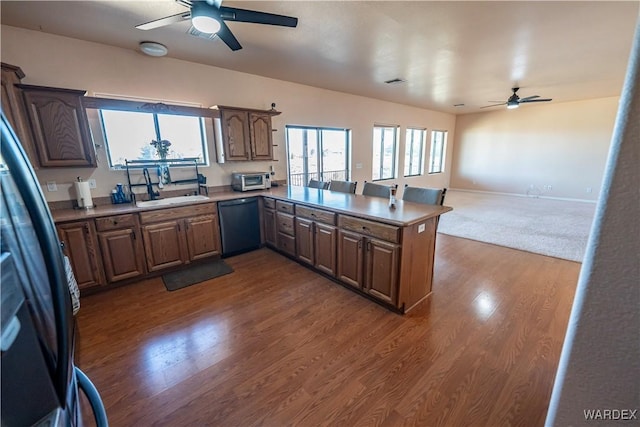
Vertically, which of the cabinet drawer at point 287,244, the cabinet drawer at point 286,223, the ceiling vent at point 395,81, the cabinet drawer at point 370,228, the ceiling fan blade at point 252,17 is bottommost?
the cabinet drawer at point 287,244

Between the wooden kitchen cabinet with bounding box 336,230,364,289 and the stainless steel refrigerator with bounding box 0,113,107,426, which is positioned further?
the wooden kitchen cabinet with bounding box 336,230,364,289

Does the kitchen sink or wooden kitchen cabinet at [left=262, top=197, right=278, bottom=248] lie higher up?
the kitchen sink

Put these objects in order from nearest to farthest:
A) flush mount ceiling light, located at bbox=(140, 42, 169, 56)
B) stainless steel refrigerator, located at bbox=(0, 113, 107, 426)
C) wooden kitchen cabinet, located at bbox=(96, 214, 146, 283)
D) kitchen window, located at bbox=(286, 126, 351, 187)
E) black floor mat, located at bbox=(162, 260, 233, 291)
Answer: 1. stainless steel refrigerator, located at bbox=(0, 113, 107, 426)
2. wooden kitchen cabinet, located at bbox=(96, 214, 146, 283)
3. flush mount ceiling light, located at bbox=(140, 42, 169, 56)
4. black floor mat, located at bbox=(162, 260, 233, 291)
5. kitchen window, located at bbox=(286, 126, 351, 187)

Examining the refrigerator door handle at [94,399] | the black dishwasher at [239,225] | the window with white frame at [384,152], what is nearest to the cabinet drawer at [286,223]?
the black dishwasher at [239,225]

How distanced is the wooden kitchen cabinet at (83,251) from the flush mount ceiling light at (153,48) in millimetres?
1940

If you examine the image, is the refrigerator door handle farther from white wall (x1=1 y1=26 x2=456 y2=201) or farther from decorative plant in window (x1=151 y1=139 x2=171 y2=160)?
decorative plant in window (x1=151 y1=139 x2=171 y2=160)

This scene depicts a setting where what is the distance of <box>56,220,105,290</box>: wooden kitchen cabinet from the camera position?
2.54 metres

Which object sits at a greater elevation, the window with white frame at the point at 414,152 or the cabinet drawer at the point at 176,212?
the window with white frame at the point at 414,152

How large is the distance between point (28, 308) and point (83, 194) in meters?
3.15

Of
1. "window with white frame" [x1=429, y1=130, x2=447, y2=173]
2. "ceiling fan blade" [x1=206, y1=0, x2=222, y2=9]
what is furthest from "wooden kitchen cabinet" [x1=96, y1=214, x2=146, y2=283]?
"window with white frame" [x1=429, y1=130, x2=447, y2=173]

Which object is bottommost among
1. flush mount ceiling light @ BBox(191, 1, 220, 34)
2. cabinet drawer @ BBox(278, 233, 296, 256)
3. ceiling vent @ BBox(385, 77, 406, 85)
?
cabinet drawer @ BBox(278, 233, 296, 256)

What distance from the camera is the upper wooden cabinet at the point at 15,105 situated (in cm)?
226

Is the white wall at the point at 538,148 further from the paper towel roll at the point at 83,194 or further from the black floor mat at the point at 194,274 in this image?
the paper towel roll at the point at 83,194

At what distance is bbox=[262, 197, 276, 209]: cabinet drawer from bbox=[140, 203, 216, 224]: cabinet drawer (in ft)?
2.33
